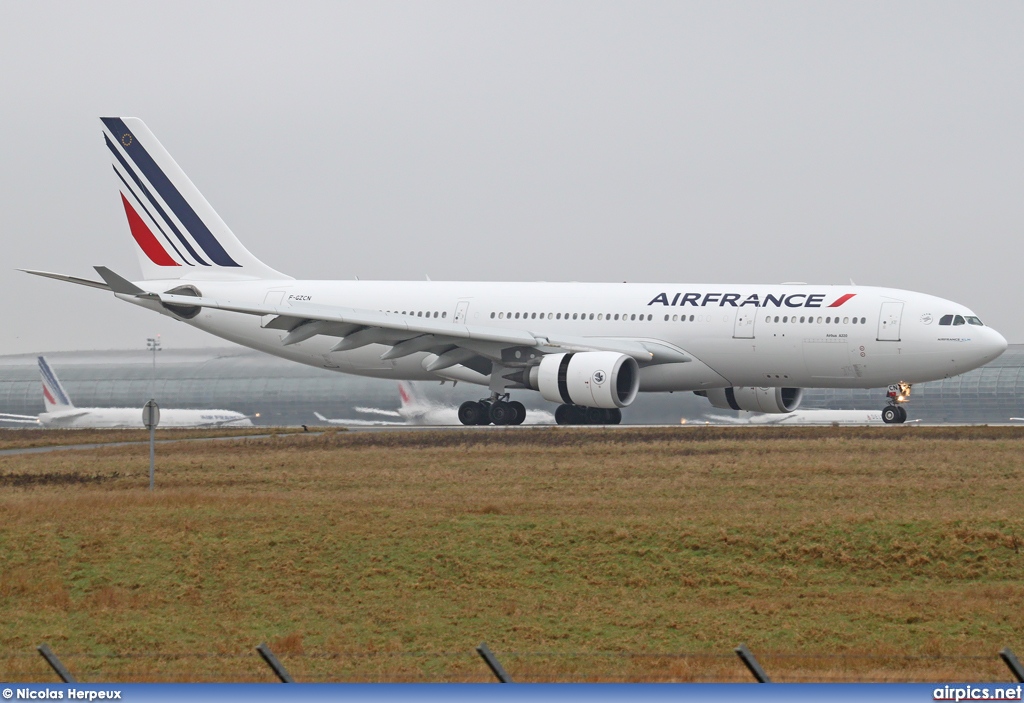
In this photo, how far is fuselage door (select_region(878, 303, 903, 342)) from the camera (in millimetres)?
Answer: 37094

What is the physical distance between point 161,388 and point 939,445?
162ft

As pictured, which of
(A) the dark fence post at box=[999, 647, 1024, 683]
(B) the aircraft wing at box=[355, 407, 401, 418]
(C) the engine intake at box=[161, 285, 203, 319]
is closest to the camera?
(A) the dark fence post at box=[999, 647, 1024, 683]

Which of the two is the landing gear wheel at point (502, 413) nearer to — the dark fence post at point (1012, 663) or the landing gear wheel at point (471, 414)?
the landing gear wheel at point (471, 414)

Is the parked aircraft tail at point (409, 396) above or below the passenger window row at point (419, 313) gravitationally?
below

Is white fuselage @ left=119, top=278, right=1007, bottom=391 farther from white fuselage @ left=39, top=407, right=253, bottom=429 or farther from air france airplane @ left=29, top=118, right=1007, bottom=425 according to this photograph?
white fuselage @ left=39, top=407, right=253, bottom=429

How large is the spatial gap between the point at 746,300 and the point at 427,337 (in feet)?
30.6

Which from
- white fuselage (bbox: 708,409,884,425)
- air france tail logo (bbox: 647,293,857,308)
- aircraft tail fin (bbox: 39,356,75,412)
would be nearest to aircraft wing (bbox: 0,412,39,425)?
aircraft tail fin (bbox: 39,356,75,412)

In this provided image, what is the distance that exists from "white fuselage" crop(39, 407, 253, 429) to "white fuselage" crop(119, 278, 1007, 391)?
24.7m

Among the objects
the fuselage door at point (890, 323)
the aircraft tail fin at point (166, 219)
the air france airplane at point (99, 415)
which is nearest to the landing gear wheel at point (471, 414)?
the aircraft tail fin at point (166, 219)

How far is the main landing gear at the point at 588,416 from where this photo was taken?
42594 mm

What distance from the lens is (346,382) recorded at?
6725cm

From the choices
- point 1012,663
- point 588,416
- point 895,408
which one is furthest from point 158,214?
point 1012,663

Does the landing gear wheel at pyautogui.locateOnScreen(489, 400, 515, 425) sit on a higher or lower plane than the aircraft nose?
lower

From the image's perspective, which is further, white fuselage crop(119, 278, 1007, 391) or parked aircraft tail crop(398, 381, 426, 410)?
parked aircraft tail crop(398, 381, 426, 410)
